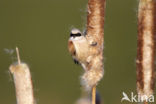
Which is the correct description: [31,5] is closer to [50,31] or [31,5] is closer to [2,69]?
[50,31]

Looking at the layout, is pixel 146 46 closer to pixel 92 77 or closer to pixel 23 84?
pixel 92 77

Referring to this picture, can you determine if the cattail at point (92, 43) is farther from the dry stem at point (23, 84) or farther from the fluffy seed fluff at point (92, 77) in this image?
the dry stem at point (23, 84)

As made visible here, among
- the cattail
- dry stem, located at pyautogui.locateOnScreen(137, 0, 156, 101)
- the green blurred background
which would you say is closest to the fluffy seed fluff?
the cattail

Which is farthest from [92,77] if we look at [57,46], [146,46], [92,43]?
[57,46]

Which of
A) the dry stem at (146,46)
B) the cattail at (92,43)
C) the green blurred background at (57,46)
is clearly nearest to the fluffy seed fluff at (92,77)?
the cattail at (92,43)

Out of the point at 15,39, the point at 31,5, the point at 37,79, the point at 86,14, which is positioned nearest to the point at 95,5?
the point at 86,14

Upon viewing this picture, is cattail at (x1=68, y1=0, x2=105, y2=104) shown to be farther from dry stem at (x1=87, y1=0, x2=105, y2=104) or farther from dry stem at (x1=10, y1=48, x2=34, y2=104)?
dry stem at (x1=10, y1=48, x2=34, y2=104)
